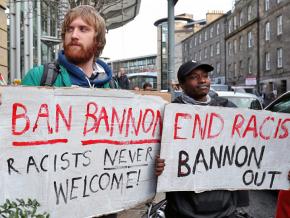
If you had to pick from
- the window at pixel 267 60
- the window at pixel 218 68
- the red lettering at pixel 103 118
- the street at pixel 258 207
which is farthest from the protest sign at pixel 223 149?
the window at pixel 218 68

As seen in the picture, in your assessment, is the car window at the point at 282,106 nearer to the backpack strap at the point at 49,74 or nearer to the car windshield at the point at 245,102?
the car windshield at the point at 245,102

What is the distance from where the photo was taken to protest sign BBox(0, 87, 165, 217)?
2.09 meters

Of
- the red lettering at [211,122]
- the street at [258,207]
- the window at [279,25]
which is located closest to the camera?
the red lettering at [211,122]

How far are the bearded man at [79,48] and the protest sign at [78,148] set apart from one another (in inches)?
4.2

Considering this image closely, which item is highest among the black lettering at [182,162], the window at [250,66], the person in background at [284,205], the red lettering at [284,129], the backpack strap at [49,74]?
the window at [250,66]

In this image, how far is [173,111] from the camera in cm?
263

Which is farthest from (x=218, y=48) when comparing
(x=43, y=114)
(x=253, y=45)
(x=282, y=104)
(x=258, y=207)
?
(x=43, y=114)

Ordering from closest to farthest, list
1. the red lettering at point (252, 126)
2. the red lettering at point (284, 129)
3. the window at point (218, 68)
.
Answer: the red lettering at point (252, 126) < the red lettering at point (284, 129) < the window at point (218, 68)

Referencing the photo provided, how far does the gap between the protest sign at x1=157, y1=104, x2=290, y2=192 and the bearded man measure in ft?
1.77

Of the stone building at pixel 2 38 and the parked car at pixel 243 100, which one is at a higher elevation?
the stone building at pixel 2 38

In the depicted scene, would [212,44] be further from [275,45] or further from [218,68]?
[275,45]

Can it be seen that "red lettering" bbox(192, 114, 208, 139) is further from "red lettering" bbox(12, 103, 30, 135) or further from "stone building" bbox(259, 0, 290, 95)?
"stone building" bbox(259, 0, 290, 95)

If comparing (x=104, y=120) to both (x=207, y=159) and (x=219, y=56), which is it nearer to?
(x=207, y=159)

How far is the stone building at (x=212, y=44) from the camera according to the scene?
58281 millimetres
